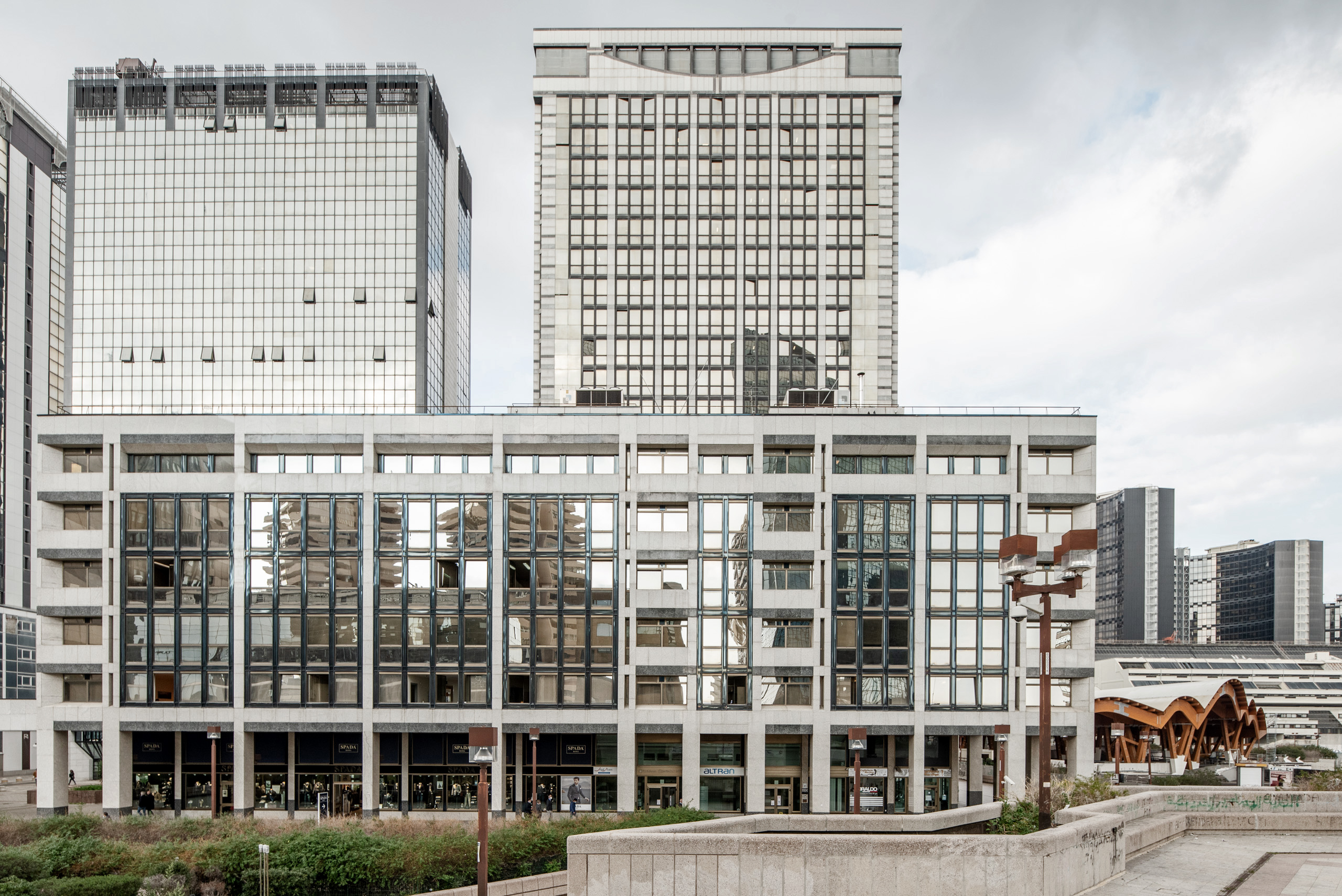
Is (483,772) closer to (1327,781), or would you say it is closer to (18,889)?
(18,889)

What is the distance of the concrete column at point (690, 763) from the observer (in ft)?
144

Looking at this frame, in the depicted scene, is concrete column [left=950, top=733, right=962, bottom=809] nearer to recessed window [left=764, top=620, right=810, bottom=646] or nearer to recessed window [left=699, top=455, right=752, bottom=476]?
recessed window [left=764, top=620, right=810, bottom=646]

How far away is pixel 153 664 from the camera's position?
44.9m

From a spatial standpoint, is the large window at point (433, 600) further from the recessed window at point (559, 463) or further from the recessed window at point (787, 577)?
the recessed window at point (787, 577)

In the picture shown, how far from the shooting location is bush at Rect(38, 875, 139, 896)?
24.4 m

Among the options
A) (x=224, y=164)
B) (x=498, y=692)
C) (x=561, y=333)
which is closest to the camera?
(x=498, y=692)

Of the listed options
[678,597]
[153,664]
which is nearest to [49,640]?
[153,664]

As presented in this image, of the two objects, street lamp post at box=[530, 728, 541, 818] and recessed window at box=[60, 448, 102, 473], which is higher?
recessed window at box=[60, 448, 102, 473]

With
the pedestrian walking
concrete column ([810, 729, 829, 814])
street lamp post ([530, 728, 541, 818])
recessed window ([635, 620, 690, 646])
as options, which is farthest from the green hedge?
concrete column ([810, 729, 829, 814])

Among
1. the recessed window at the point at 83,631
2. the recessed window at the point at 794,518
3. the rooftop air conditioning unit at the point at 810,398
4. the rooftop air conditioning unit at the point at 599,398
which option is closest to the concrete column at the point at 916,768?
the recessed window at the point at 794,518

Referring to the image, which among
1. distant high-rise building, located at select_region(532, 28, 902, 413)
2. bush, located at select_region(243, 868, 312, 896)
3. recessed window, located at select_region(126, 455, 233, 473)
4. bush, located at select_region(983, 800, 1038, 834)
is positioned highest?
distant high-rise building, located at select_region(532, 28, 902, 413)

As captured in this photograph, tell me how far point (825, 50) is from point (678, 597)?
2454 inches

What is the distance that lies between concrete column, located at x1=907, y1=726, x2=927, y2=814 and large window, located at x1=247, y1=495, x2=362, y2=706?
1150 inches

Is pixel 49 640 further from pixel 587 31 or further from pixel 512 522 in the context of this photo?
pixel 587 31
